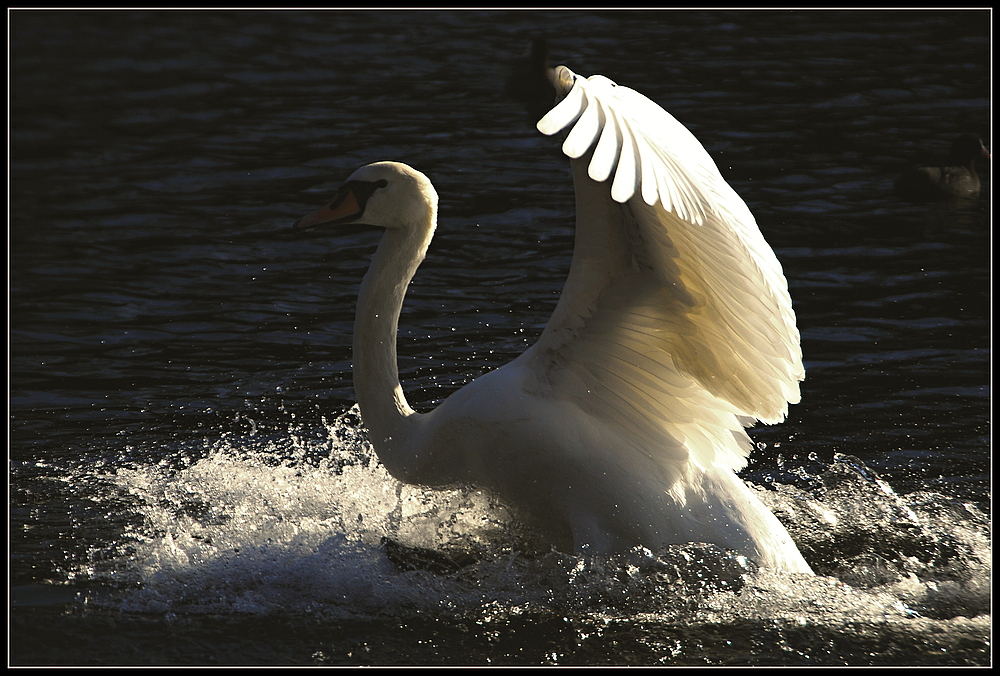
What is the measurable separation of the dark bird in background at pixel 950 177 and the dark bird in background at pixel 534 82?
401 centimetres

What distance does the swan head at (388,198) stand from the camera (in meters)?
5.37

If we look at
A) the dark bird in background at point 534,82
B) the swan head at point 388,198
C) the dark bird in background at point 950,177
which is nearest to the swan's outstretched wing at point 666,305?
the swan head at point 388,198

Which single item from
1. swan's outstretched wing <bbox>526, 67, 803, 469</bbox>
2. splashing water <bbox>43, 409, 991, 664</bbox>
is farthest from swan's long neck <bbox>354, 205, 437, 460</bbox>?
swan's outstretched wing <bbox>526, 67, 803, 469</bbox>

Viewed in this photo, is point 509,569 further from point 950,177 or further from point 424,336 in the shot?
point 950,177

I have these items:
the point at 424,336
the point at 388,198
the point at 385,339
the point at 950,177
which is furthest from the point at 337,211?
the point at 950,177

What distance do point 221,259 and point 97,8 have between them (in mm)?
9585

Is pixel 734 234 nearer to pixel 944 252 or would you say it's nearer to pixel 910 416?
pixel 910 416

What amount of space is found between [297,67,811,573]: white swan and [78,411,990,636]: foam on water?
19 centimetres

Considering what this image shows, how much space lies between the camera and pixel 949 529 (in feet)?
19.2

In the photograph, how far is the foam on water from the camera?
5.03 metres

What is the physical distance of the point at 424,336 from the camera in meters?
8.23

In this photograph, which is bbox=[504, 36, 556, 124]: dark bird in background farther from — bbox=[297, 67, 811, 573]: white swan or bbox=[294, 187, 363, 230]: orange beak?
bbox=[297, 67, 811, 573]: white swan

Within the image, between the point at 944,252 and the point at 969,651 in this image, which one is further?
the point at 944,252

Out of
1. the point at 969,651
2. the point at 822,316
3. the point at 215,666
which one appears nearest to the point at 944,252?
the point at 822,316
